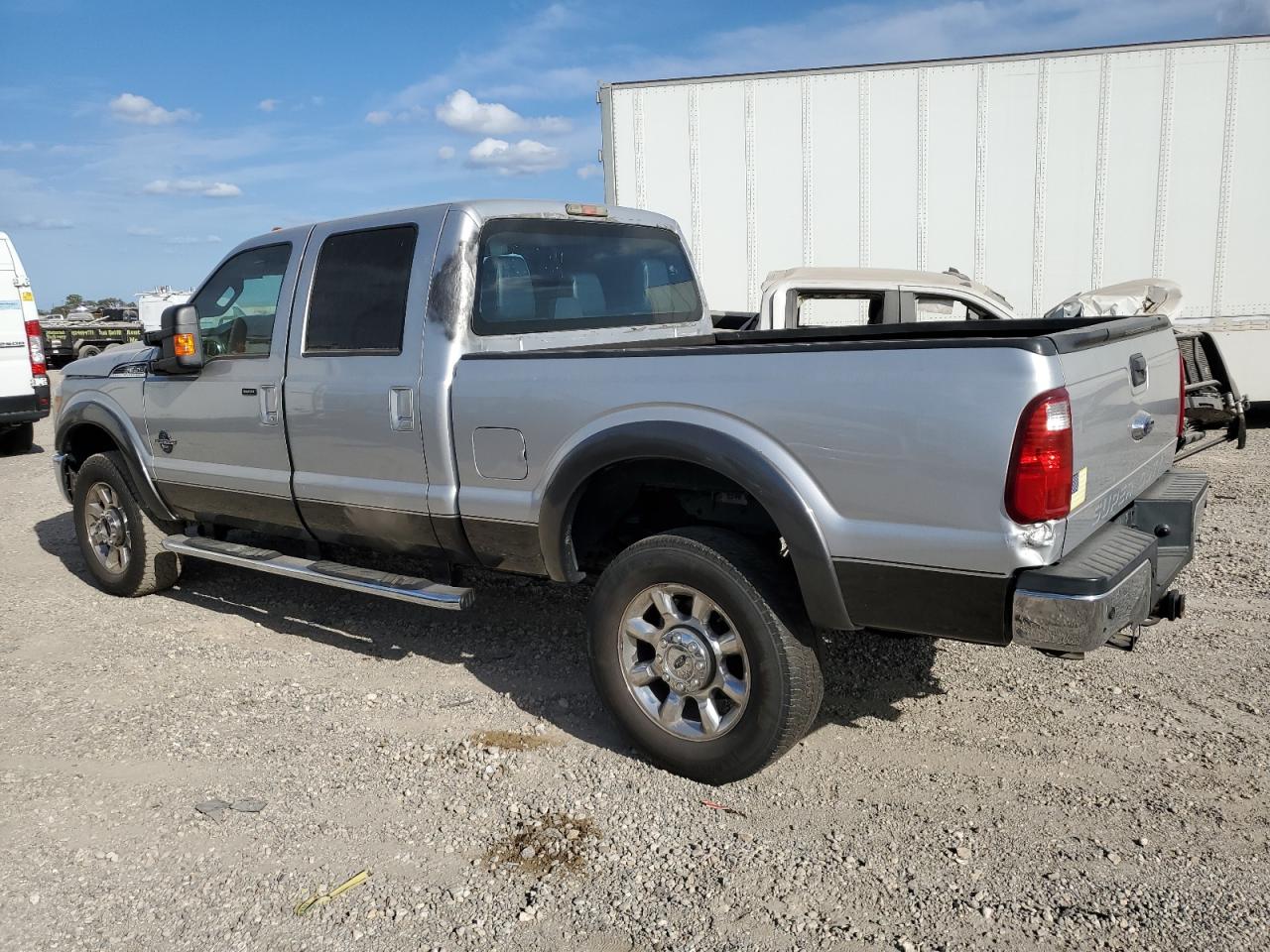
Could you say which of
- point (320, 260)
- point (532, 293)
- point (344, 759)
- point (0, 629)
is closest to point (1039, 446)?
point (532, 293)

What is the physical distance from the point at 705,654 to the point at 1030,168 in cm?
785

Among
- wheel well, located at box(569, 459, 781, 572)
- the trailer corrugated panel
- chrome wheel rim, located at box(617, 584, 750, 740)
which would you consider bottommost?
chrome wheel rim, located at box(617, 584, 750, 740)

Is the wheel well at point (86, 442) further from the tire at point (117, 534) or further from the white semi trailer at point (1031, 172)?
the white semi trailer at point (1031, 172)

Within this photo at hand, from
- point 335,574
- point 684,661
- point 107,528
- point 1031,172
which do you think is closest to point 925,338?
point 684,661

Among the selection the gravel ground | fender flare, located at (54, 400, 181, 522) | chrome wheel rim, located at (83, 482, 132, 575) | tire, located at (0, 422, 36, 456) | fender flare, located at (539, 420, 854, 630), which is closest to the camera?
the gravel ground

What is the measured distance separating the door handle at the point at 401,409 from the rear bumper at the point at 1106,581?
238cm

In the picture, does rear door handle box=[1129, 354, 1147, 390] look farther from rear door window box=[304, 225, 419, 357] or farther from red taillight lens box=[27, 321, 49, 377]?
red taillight lens box=[27, 321, 49, 377]

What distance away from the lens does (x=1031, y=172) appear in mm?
9469

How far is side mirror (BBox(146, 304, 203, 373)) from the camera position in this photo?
16.1 ft

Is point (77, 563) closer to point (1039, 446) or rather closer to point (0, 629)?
point (0, 629)

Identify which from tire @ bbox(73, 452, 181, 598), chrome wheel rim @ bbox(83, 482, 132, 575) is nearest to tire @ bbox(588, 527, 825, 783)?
tire @ bbox(73, 452, 181, 598)

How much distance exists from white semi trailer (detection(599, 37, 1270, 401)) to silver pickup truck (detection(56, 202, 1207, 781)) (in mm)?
5038

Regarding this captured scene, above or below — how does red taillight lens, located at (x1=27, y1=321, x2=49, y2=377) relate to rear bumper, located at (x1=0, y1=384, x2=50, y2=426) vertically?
above

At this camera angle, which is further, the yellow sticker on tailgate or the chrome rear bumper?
the yellow sticker on tailgate
